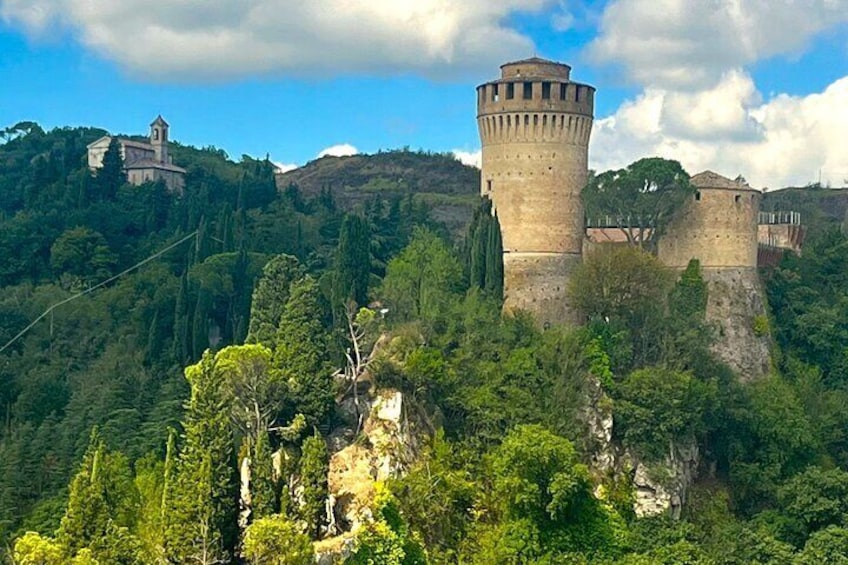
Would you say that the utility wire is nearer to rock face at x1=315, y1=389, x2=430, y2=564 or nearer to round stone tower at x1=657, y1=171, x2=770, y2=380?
rock face at x1=315, y1=389, x2=430, y2=564

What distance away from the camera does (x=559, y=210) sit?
148 feet

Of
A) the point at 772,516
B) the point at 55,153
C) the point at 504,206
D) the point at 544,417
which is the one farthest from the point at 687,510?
the point at 55,153

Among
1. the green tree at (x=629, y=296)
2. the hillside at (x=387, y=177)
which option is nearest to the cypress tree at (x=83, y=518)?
the green tree at (x=629, y=296)

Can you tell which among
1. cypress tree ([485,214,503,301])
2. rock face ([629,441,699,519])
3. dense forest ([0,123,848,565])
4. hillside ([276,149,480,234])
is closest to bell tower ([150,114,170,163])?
hillside ([276,149,480,234])

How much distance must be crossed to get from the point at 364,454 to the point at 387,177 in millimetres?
54680

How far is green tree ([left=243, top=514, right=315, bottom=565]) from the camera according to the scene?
28484 millimetres

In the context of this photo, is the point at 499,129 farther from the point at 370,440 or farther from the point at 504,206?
the point at 370,440

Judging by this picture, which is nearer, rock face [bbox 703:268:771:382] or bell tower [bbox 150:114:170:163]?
rock face [bbox 703:268:771:382]

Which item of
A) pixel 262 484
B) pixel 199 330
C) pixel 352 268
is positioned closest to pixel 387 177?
pixel 199 330

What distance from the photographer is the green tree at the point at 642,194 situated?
45406mm

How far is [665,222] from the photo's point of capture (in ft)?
152

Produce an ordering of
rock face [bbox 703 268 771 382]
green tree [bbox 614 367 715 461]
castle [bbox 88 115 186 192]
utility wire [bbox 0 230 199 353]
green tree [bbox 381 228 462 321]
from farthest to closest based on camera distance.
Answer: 1. castle [bbox 88 115 186 192]
2. utility wire [bbox 0 230 199 353]
3. rock face [bbox 703 268 771 382]
4. green tree [bbox 381 228 462 321]
5. green tree [bbox 614 367 715 461]

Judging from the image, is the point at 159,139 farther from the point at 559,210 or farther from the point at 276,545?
the point at 276,545

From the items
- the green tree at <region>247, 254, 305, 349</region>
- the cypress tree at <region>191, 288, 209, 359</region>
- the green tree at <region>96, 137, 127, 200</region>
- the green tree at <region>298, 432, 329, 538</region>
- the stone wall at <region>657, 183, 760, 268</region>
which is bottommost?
the green tree at <region>298, 432, 329, 538</region>
